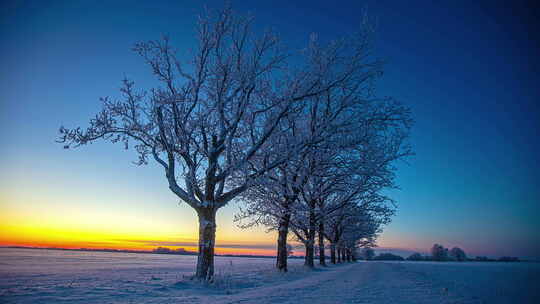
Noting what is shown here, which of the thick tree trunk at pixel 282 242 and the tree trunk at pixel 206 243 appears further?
the thick tree trunk at pixel 282 242

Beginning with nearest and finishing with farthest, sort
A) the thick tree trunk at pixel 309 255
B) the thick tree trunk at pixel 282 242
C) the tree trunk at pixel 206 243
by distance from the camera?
the tree trunk at pixel 206 243, the thick tree trunk at pixel 282 242, the thick tree trunk at pixel 309 255

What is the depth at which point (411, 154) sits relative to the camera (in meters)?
16.8

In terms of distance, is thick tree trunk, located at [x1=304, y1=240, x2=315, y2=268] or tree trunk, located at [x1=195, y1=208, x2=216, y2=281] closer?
tree trunk, located at [x1=195, y1=208, x2=216, y2=281]

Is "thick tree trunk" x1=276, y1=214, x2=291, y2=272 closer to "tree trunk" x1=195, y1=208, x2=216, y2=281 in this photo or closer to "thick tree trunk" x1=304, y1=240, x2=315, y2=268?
"thick tree trunk" x1=304, y1=240, x2=315, y2=268

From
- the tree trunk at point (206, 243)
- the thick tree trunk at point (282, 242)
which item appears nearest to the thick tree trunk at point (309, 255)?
the thick tree trunk at point (282, 242)

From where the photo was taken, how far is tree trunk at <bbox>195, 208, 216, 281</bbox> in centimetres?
1180

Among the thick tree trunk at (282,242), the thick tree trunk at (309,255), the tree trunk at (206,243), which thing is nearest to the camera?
the tree trunk at (206,243)

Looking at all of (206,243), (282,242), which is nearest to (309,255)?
(282,242)

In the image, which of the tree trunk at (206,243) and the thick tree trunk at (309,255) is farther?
the thick tree trunk at (309,255)

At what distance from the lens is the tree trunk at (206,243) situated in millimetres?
11804

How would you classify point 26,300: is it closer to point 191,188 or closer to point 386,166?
point 191,188

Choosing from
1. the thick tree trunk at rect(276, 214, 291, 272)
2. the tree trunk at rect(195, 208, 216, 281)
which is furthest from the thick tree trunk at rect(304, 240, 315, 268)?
the tree trunk at rect(195, 208, 216, 281)

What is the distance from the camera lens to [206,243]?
Answer: 12211 mm

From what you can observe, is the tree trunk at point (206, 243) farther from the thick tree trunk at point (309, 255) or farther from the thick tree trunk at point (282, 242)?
the thick tree trunk at point (309, 255)
